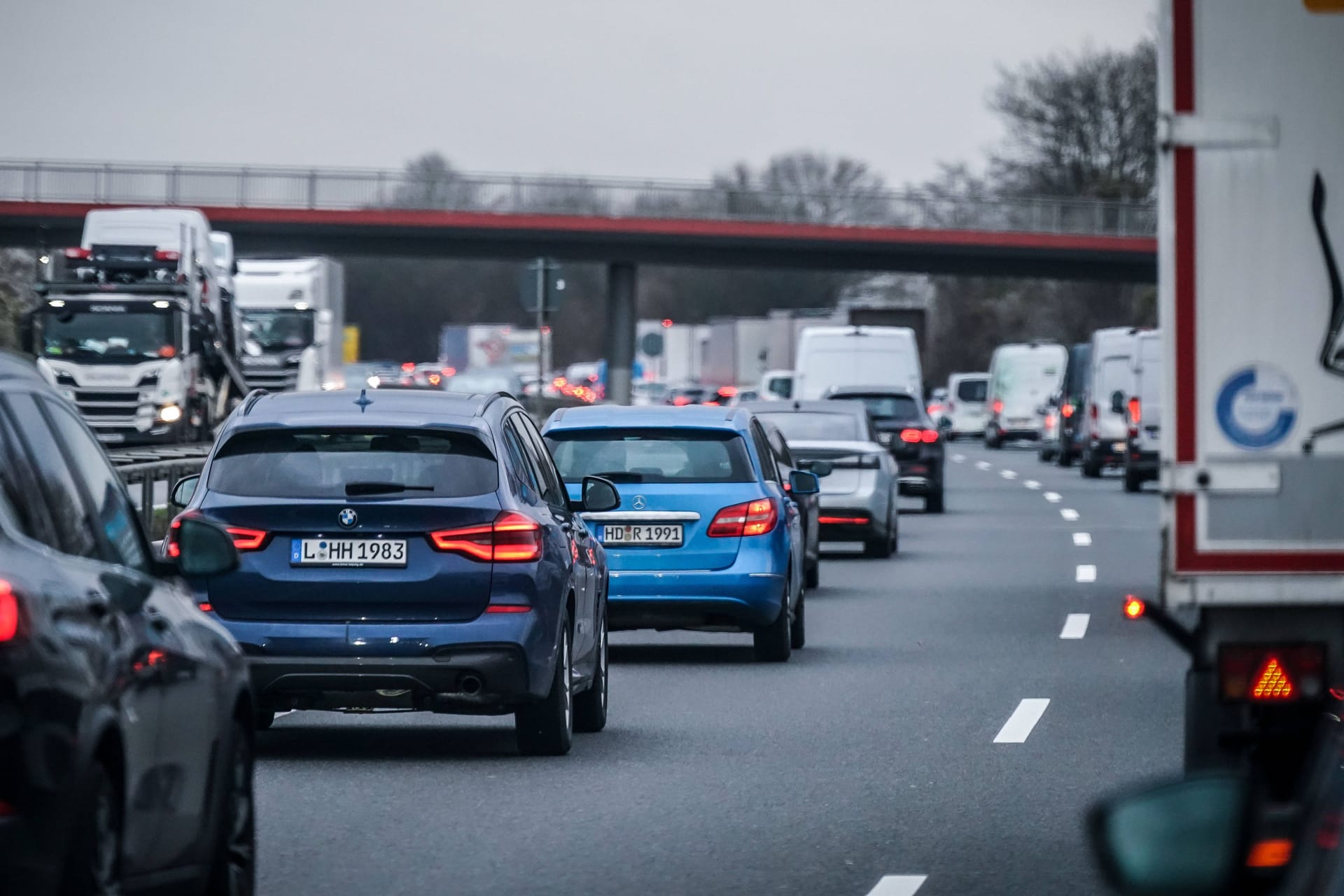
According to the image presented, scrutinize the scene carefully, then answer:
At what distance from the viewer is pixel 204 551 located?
20.6 ft

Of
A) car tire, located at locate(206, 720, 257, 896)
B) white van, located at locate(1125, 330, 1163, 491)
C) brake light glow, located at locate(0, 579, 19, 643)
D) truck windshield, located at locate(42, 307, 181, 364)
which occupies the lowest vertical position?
car tire, located at locate(206, 720, 257, 896)

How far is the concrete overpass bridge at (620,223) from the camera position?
59.5 metres

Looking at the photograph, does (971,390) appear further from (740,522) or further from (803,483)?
(740,522)

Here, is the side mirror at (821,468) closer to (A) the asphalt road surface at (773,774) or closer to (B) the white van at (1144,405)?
(A) the asphalt road surface at (773,774)

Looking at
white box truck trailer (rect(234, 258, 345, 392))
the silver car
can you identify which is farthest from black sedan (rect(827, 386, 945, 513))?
white box truck trailer (rect(234, 258, 345, 392))

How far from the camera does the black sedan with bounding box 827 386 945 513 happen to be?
108 ft

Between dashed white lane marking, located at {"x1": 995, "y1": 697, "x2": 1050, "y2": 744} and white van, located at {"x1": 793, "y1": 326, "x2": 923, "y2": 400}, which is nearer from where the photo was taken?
dashed white lane marking, located at {"x1": 995, "y1": 697, "x2": 1050, "y2": 744}

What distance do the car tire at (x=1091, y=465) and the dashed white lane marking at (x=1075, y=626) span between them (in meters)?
27.5

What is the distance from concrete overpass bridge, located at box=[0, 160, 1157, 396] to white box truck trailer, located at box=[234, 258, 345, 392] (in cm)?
699

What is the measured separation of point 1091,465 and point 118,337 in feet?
57.6

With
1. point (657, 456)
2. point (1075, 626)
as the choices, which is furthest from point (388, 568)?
point (1075, 626)

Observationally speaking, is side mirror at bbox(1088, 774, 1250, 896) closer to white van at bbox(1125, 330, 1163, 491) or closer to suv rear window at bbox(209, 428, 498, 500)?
suv rear window at bbox(209, 428, 498, 500)

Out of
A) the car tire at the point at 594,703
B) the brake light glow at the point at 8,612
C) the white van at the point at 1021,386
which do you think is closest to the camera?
the brake light glow at the point at 8,612

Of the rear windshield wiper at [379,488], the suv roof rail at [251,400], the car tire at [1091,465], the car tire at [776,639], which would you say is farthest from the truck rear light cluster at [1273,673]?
the car tire at [1091,465]
